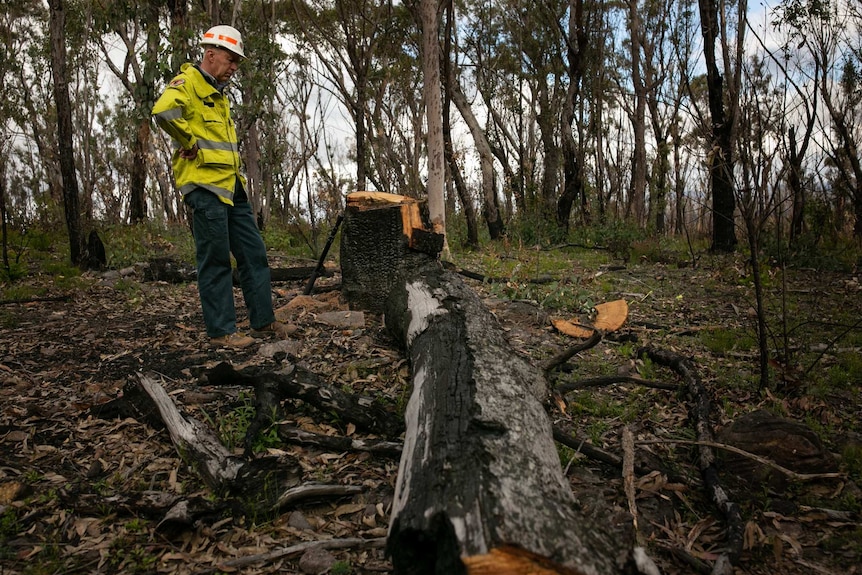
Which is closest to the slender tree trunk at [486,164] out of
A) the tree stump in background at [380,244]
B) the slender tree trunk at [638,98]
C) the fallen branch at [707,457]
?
the slender tree trunk at [638,98]

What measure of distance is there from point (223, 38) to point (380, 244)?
2002 mm

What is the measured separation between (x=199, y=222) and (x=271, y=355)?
3.79 ft

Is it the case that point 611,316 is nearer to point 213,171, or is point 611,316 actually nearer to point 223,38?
point 213,171

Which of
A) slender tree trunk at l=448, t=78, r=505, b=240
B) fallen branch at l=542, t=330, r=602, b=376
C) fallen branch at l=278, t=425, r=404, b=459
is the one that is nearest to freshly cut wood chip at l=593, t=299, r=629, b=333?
fallen branch at l=542, t=330, r=602, b=376

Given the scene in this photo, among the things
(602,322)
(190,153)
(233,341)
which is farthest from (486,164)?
(233,341)

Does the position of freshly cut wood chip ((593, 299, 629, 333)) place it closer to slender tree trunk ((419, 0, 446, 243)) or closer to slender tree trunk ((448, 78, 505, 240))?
slender tree trunk ((419, 0, 446, 243))

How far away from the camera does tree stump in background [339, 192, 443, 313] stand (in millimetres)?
4930

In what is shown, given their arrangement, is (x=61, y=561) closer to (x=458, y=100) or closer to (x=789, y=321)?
(x=789, y=321)

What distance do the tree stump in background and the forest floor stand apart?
1.02 feet

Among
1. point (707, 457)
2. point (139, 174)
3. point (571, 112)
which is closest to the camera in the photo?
point (707, 457)

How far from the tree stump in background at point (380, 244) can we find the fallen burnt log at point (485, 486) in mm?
2174

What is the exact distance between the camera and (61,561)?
201 cm

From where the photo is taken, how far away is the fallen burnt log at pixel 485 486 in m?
1.40

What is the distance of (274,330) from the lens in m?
4.63
